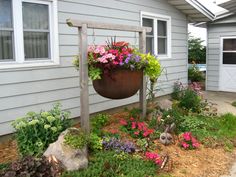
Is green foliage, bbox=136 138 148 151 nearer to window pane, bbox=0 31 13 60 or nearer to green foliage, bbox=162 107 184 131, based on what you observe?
green foliage, bbox=162 107 184 131

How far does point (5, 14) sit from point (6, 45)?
19.5 inches

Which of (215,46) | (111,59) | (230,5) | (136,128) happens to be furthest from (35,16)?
(215,46)

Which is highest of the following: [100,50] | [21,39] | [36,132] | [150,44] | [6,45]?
[150,44]

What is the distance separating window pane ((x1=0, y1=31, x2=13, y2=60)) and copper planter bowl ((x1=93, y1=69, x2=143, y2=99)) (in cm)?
150

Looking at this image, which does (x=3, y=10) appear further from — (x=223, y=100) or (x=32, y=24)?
(x=223, y=100)

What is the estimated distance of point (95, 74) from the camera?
477cm

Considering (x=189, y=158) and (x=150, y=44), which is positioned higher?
(x=150, y=44)

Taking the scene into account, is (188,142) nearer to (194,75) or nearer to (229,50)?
(229,50)

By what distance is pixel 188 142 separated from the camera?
5016 mm

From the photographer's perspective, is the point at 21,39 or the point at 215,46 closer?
the point at 21,39

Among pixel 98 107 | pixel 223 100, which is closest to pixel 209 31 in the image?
pixel 223 100

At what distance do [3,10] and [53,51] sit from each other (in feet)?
3.88

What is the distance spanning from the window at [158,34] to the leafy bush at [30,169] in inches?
225

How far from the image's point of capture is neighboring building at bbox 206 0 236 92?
11.2 metres
